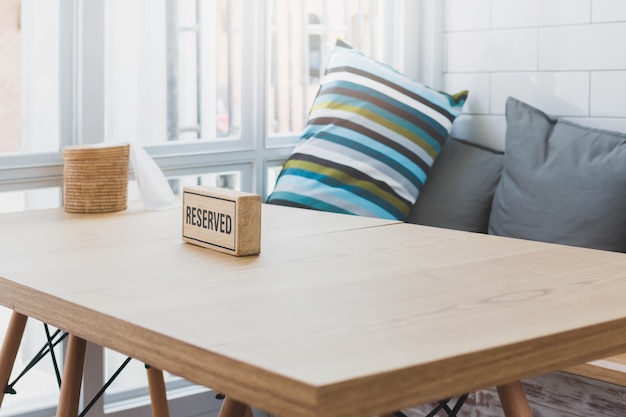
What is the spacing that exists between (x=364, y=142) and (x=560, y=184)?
0.62 m

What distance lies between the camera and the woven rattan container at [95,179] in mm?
2230

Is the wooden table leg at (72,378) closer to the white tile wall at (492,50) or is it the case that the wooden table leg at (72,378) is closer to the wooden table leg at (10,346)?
the wooden table leg at (10,346)

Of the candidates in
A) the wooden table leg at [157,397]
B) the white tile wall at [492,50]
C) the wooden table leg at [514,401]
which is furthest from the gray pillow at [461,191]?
the wooden table leg at [514,401]

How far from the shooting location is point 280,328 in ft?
3.49

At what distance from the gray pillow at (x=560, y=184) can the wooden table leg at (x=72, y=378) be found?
141 cm

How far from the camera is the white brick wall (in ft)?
9.61

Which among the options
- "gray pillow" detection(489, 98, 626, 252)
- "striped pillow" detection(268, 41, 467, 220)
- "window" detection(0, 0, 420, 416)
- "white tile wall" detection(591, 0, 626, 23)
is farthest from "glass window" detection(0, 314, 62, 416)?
"white tile wall" detection(591, 0, 626, 23)

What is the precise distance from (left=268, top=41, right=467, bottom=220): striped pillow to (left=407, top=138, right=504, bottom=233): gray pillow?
11cm

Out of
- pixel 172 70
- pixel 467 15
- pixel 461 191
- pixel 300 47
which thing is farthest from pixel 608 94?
pixel 172 70

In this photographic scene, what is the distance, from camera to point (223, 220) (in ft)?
5.26

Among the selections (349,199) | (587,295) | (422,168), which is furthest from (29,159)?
(587,295)

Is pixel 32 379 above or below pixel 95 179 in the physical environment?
below

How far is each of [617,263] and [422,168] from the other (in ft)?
5.03

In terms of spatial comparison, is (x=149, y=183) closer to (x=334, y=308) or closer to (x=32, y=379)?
(x=32, y=379)
